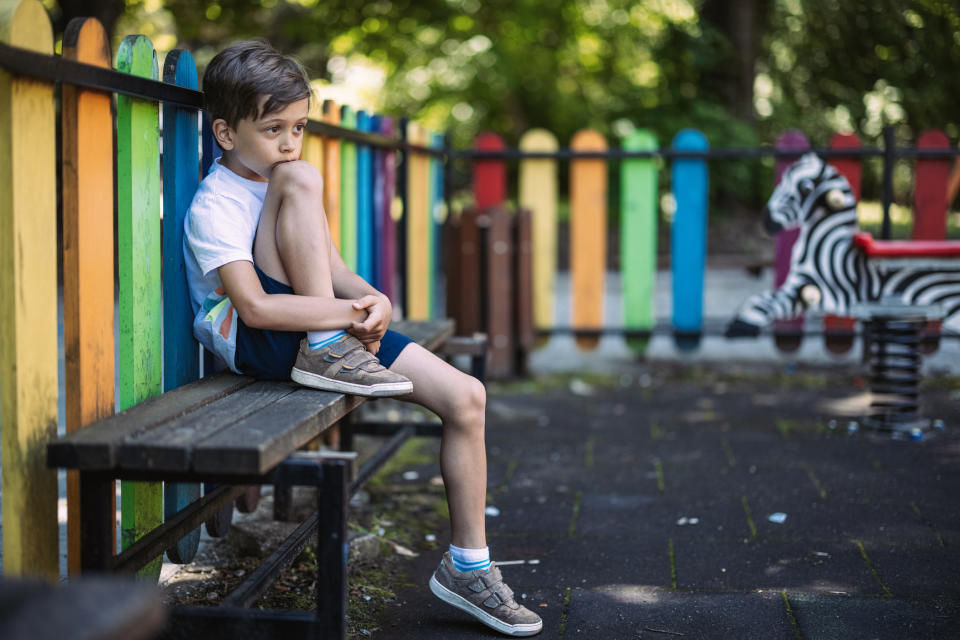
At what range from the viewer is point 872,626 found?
2.87 m

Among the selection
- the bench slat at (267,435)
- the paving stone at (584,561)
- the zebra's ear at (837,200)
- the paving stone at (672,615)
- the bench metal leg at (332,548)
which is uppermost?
the zebra's ear at (837,200)

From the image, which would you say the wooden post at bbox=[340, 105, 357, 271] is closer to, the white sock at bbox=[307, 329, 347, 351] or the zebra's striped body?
the white sock at bbox=[307, 329, 347, 351]

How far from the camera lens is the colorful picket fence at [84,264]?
2.16m

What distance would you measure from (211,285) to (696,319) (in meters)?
4.66

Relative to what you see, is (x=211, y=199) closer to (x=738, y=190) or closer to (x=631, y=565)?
(x=631, y=565)

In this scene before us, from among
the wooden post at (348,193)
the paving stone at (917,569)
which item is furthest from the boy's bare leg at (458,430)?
the wooden post at (348,193)

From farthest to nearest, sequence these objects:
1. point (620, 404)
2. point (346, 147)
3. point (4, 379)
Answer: point (620, 404)
point (346, 147)
point (4, 379)

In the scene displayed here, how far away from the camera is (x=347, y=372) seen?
2682 millimetres

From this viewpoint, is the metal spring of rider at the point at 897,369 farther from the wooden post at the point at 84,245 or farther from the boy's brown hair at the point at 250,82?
the wooden post at the point at 84,245

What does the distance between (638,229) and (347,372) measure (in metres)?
4.58

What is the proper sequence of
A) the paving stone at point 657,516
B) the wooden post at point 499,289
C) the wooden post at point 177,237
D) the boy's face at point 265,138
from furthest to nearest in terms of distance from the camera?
the wooden post at point 499,289
the paving stone at point 657,516
the wooden post at point 177,237
the boy's face at point 265,138

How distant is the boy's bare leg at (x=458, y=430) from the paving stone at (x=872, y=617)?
3.20 ft

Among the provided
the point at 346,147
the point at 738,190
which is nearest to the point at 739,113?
the point at 738,190

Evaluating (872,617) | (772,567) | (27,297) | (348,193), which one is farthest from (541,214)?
(27,297)
